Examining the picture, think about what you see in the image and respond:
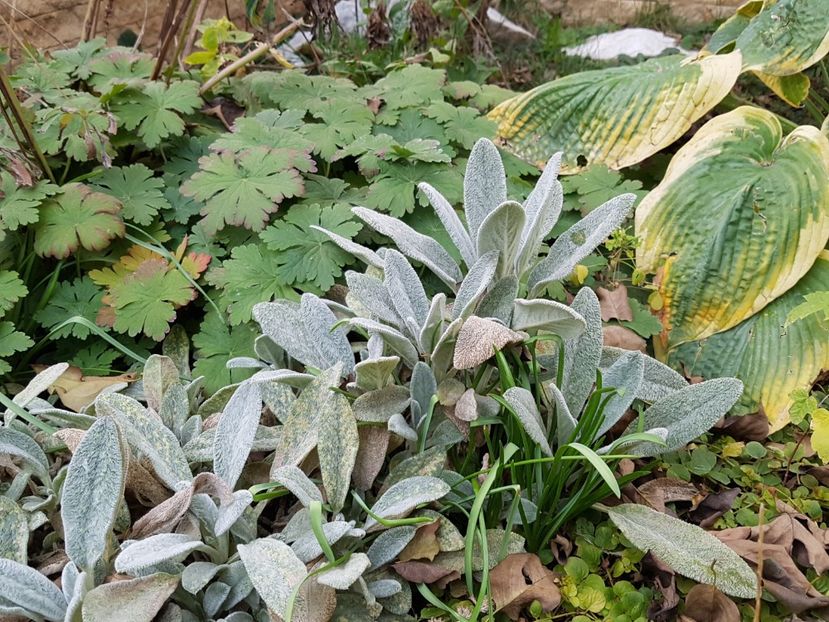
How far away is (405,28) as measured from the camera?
3.23 metres

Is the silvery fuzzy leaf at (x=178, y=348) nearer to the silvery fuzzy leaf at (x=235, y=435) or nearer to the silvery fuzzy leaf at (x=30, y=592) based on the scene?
the silvery fuzzy leaf at (x=235, y=435)

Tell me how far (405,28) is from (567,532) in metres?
2.59

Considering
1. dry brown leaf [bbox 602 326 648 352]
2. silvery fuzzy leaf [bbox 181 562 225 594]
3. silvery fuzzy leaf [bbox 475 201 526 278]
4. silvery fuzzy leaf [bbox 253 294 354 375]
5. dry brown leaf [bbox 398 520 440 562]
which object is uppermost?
silvery fuzzy leaf [bbox 475 201 526 278]

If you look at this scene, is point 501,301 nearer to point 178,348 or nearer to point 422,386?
point 422,386

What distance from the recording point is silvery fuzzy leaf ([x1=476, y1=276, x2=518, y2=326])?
1.36 metres

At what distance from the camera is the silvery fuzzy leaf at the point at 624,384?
1.31m

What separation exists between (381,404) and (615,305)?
75 cm

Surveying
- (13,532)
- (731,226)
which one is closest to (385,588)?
(13,532)

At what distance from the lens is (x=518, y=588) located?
1.20 meters

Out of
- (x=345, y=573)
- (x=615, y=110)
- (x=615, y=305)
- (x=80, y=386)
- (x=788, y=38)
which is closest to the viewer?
(x=345, y=573)

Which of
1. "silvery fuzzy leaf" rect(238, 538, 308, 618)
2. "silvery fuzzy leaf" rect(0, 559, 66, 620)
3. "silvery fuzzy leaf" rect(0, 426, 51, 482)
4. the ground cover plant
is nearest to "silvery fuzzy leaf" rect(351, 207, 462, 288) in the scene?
the ground cover plant

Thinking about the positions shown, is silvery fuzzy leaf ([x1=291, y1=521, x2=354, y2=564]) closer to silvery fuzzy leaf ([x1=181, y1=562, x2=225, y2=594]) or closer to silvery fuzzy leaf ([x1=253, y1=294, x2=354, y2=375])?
silvery fuzzy leaf ([x1=181, y1=562, x2=225, y2=594])

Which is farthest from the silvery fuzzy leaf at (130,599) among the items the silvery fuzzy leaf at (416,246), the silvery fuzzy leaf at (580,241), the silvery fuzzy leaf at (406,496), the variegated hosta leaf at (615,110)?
the variegated hosta leaf at (615,110)

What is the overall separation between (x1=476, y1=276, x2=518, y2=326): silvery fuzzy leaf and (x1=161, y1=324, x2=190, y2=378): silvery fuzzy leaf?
2.59 feet
